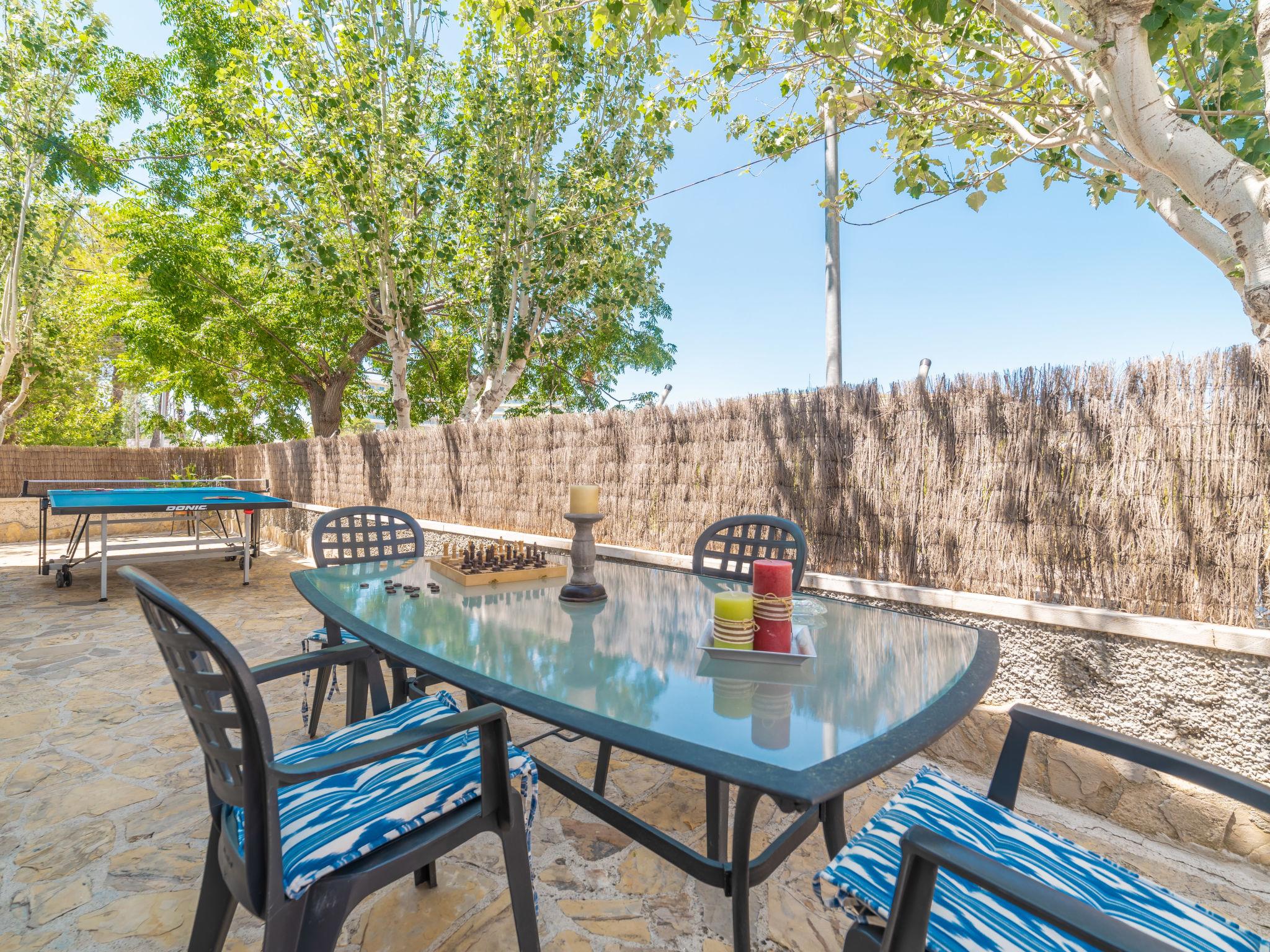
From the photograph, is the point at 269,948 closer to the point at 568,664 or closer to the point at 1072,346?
the point at 568,664

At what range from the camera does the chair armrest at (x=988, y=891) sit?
26.2 inches

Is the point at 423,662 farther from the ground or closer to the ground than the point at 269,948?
farther from the ground

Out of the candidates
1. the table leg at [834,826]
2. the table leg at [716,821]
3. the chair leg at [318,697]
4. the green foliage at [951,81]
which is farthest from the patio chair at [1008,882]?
the green foliage at [951,81]

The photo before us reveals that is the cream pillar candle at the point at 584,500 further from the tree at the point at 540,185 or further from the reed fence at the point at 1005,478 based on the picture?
the tree at the point at 540,185

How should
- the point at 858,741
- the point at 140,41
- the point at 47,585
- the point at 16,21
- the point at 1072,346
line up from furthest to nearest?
the point at 140,41 < the point at 16,21 < the point at 47,585 < the point at 1072,346 < the point at 858,741

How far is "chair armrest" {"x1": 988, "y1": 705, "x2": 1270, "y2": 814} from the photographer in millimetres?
998

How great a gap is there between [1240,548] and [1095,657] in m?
0.63

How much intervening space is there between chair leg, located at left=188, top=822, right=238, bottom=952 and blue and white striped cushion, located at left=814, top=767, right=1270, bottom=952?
121 cm

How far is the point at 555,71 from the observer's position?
666cm

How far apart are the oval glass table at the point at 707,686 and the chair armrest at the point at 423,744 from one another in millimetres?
63

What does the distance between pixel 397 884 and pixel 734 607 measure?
4.73 ft

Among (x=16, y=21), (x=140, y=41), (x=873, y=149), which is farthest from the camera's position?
(x=140, y=41)

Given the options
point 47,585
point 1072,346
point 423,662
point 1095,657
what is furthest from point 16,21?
point 1095,657

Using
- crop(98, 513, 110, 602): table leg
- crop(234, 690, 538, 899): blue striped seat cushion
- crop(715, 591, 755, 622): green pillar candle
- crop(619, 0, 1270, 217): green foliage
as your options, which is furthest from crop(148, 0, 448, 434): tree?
crop(715, 591, 755, 622): green pillar candle
